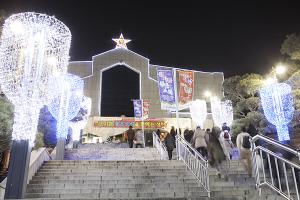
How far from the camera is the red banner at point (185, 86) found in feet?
58.9

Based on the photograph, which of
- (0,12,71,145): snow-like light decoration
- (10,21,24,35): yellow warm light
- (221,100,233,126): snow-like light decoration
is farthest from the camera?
(221,100,233,126): snow-like light decoration

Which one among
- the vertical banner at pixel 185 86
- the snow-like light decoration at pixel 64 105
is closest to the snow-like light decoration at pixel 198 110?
the vertical banner at pixel 185 86

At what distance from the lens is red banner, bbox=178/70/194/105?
1795cm

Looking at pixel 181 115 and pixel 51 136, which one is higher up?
pixel 181 115

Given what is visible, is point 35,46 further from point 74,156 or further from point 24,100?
point 74,156

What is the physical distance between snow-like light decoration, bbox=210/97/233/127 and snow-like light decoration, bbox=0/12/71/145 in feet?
52.4

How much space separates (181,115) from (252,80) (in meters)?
11.3

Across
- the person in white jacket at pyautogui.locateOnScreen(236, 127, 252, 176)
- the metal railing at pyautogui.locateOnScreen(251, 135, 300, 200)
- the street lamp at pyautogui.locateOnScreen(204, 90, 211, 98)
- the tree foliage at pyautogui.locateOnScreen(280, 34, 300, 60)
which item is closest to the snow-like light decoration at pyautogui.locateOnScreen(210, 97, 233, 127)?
the tree foliage at pyautogui.locateOnScreen(280, 34, 300, 60)

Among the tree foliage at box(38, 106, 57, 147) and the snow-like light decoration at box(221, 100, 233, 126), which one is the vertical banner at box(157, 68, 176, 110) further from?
the tree foliage at box(38, 106, 57, 147)

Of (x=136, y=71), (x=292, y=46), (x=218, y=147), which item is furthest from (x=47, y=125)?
(x=292, y=46)

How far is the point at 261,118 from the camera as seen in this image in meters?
23.6

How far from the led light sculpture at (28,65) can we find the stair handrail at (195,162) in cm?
486

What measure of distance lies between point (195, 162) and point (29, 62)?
5.87 m

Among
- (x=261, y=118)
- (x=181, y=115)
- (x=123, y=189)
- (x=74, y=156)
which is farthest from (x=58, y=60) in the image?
(x=181, y=115)
